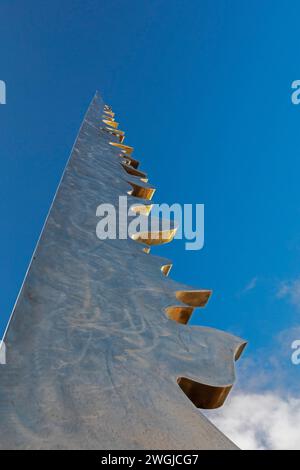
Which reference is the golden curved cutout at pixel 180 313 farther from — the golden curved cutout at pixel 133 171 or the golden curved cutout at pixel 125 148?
the golden curved cutout at pixel 125 148

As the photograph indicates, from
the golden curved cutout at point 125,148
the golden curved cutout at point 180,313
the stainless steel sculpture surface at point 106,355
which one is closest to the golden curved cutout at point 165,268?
the stainless steel sculpture surface at point 106,355

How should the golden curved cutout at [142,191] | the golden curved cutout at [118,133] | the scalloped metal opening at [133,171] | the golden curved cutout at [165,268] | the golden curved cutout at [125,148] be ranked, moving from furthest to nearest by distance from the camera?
the golden curved cutout at [118,133]
the golden curved cutout at [125,148]
the scalloped metal opening at [133,171]
the golden curved cutout at [142,191]
the golden curved cutout at [165,268]

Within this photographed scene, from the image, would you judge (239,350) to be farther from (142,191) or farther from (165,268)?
(142,191)

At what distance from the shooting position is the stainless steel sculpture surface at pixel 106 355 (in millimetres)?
1210

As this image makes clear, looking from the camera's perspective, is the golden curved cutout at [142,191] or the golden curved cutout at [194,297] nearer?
the golden curved cutout at [194,297]

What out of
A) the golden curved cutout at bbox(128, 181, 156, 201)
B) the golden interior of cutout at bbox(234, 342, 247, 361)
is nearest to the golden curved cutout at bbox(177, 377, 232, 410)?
the golden interior of cutout at bbox(234, 342, 247, 361)

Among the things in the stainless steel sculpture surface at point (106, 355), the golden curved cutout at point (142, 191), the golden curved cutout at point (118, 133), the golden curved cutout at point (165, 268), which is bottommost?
the stainless steel sculpture surface at point (106, 355)

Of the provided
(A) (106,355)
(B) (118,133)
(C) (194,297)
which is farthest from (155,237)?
(B) (118,133)

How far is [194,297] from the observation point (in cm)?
198

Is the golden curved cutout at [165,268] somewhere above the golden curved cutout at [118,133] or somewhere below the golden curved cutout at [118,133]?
below

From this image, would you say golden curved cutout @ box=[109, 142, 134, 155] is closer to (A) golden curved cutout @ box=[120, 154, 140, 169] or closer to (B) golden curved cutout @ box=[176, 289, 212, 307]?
(A) golden curved cutout @ box=[120, 154, 140, 169]

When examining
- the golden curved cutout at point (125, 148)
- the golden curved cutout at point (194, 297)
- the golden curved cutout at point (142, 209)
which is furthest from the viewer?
the golden curved cutout at point (125, 148)

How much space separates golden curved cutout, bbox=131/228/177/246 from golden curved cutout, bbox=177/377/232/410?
3.78ft

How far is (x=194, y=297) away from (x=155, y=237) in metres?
0.64
